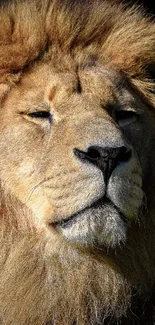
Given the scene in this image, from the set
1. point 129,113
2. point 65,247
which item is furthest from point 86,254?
point 129,113

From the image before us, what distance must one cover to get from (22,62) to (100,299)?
3.85ft

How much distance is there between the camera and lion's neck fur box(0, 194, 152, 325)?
12.1 ft

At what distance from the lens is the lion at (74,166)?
3406 millimetres

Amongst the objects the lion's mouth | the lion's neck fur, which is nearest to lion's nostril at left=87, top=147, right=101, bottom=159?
the lion's mouth

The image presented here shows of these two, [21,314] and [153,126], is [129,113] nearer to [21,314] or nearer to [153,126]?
[153,126]

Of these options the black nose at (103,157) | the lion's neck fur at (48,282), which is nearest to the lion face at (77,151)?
the black nose at (103,157)

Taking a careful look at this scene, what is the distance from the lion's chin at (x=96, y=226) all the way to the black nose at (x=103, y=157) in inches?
5.6

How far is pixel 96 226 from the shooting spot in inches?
132

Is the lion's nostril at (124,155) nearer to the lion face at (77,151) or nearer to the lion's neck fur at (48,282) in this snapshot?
the lion face at (77,151)

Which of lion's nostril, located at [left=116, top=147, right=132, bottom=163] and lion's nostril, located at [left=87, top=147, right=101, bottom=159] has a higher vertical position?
lion's nostril, located at [left=87, top=147, right=101, bottom=159]

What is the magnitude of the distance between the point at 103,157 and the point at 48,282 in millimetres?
714

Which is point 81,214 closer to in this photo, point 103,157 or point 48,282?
point 103,157

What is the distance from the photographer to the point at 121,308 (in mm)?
3746

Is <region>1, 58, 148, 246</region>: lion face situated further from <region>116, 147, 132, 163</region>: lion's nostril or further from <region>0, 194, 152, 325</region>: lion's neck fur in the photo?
<region>0, 194, 152, 325</region>: lion's neck fur
